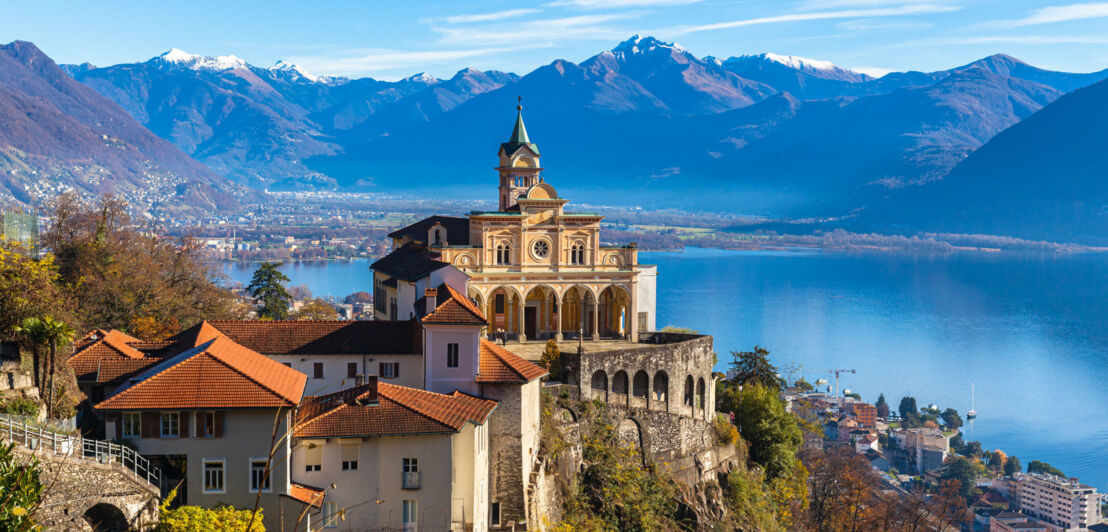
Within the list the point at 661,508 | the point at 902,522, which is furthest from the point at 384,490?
the point at 902,522

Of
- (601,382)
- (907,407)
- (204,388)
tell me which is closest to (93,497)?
(204,388)

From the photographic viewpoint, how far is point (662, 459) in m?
40.2

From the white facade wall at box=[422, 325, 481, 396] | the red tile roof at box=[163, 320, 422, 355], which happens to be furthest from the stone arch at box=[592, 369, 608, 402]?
the white facade wall at box=[422, 325, 481, 396]

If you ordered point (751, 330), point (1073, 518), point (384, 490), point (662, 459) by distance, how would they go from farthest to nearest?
1. point (751, 330)
2. point (1073, 518)
3. point (662, 459)
4. point (384, 490)

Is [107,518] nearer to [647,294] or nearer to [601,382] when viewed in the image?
[601,382]

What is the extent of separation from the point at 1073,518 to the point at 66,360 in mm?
73993

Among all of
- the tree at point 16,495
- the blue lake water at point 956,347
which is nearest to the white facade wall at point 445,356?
the tree at point 16,495

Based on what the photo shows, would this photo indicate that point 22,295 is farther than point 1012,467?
No

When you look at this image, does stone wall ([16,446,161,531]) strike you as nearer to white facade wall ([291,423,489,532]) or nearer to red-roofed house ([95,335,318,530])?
red-roofed house ([95,335,318,530])

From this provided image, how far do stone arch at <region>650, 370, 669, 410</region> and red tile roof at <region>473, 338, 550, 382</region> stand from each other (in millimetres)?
10931

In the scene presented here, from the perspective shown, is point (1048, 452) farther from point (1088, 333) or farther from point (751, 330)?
point (1088, 333)

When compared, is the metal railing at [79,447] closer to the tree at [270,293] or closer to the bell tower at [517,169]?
the bell tower at [517,169]

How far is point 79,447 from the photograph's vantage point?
21766 millimetres

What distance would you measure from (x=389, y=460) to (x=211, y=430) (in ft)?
13.8
